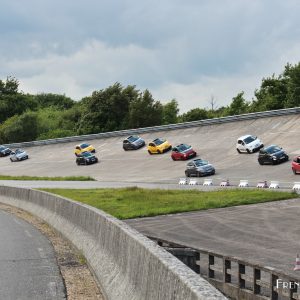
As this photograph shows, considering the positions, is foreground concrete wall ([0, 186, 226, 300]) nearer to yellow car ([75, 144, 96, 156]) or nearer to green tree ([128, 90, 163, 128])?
yellow car ([75, 144, 96, 156])

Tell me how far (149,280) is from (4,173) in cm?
8125

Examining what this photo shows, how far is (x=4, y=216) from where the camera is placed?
26797mm

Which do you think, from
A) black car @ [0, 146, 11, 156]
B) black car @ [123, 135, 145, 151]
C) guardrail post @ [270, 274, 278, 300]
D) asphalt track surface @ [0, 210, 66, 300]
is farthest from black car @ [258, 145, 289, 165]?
black car @ [0, 146, 11, 156]

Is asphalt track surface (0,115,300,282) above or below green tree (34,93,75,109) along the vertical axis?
below

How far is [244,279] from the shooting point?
11453mm

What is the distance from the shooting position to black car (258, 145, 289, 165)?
53.4m

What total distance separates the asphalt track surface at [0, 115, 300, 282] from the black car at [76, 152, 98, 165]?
94 centimetres

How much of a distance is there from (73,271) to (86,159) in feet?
216

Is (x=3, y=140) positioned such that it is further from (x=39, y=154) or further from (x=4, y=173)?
(x=4, y=173)

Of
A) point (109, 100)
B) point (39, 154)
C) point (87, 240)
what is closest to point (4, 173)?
point (39, 154)

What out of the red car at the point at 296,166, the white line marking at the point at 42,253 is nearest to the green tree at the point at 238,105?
the red car at the point at 296,166

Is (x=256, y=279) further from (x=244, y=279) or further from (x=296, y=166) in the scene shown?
(x=296, y=166)

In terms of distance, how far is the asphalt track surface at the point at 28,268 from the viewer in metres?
10.6

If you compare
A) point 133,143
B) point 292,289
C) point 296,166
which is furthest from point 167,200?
point 133,143
